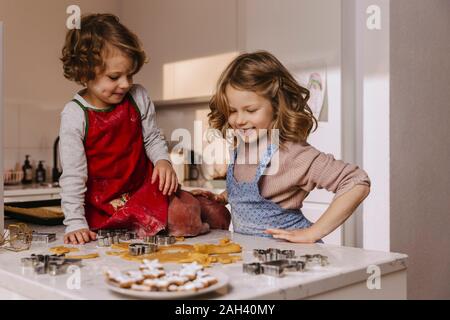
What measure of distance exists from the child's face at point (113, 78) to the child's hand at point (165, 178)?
22 centimetres

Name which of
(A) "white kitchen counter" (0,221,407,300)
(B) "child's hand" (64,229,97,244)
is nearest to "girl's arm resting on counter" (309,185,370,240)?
(A) "white kitchen counter" (0,221,407,300)

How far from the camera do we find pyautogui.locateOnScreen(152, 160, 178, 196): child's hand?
1331 millimetres

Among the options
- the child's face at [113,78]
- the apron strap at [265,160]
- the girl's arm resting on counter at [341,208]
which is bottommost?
the girl's arm resting on counter at [341,208]

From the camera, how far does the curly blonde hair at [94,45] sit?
1379mm

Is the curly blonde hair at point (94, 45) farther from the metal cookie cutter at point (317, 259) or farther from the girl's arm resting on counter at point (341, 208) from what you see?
the metal cookie cutter at point (317, 259)

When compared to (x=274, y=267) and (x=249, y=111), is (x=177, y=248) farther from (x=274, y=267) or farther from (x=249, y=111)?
(x=249, y=111)

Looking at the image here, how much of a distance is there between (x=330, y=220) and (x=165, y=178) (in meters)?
0.41

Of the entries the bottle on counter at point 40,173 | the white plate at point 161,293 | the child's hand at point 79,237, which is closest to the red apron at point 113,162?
the child's hand at point 79,237

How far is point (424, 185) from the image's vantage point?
2.54 metres

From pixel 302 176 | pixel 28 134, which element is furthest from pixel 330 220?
pixel 28 134

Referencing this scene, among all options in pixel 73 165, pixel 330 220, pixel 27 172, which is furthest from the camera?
pixel 27 172

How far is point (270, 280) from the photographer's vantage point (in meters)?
0.81

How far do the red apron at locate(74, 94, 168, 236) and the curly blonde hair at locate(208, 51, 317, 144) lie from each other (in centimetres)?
24

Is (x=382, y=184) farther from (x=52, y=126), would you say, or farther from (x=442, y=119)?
(x=52, y=126)
